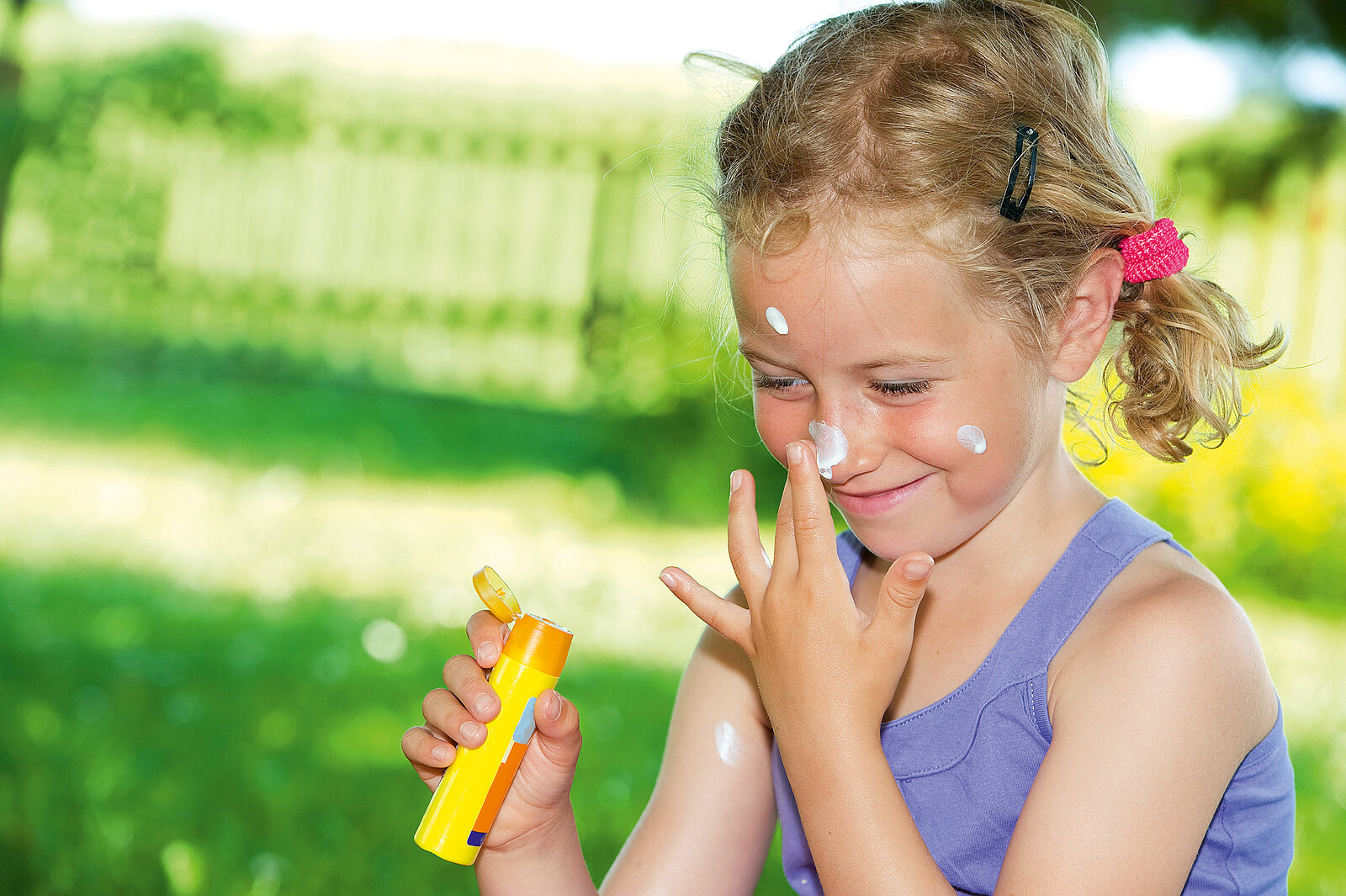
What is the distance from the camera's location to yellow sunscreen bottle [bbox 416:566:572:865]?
4.68ft

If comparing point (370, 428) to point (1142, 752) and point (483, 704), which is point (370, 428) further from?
point (1142, 752)

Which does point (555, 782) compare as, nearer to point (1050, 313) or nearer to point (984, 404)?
point (984, 404)

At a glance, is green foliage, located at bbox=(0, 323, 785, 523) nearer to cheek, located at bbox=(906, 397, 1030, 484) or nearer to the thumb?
cheek, located at bbox=(906, 397, 1030, 484)

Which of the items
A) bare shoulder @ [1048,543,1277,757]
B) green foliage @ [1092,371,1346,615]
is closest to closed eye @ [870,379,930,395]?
bare shoulder @ [1048,543,1277,757]

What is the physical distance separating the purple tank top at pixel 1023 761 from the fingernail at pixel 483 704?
0.51m

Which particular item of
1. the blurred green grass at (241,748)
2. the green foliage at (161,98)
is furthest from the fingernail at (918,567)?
the green foliage at (161,98)

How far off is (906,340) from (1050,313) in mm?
260

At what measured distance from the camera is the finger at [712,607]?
1438mm

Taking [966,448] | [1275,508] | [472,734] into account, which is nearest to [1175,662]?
[966,448]

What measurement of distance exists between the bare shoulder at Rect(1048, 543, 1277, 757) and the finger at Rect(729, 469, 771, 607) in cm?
37

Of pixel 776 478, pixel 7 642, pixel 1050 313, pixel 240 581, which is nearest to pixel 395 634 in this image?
pixel 240 581

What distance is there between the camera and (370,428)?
6.93 meters

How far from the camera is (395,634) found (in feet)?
13.1

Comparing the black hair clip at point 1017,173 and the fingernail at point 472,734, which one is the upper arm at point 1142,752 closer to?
the black hair clip at point 1017,173
